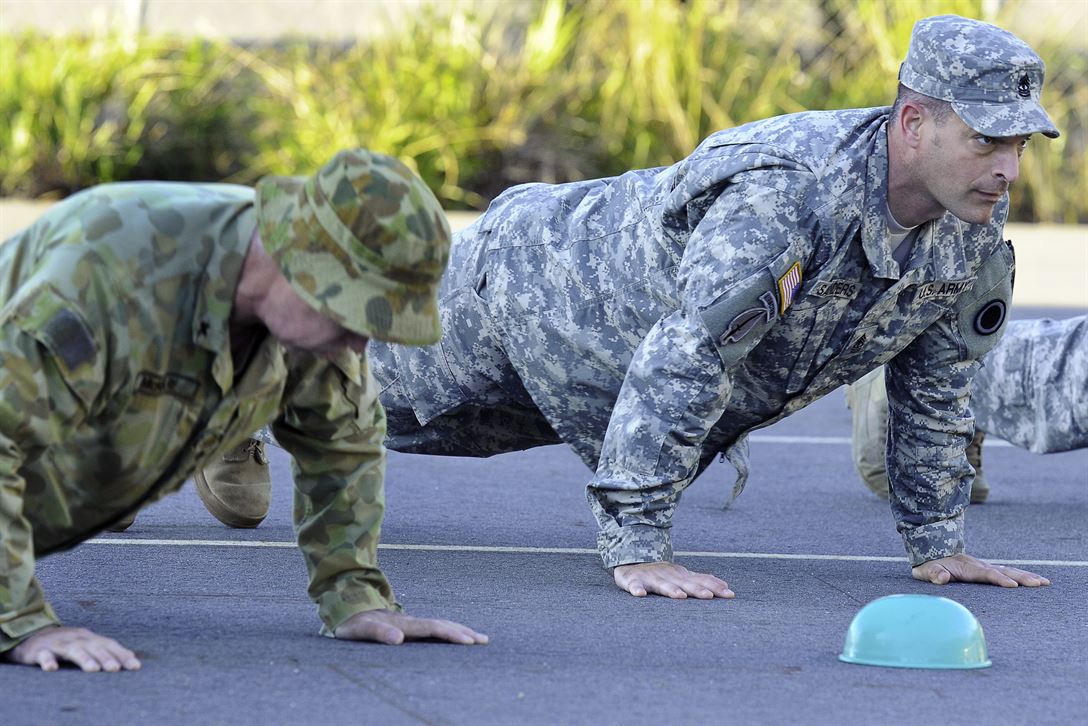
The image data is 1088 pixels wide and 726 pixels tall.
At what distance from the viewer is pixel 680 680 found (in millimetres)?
3488

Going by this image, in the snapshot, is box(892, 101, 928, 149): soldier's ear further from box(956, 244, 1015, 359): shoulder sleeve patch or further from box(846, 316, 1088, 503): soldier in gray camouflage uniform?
box(846, 316, 1088, 503): soldier in gray camouflage uniform

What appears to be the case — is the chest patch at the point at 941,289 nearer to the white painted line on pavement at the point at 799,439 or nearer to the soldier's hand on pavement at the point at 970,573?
the soldier's hand on pavement at the point at 970,573

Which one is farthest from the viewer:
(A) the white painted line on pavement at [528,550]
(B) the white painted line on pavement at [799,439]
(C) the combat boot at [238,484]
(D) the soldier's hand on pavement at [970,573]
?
(B) the white painted line on pavement at [799,439]

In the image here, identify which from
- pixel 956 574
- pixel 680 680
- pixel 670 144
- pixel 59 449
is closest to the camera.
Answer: pixel 59 449

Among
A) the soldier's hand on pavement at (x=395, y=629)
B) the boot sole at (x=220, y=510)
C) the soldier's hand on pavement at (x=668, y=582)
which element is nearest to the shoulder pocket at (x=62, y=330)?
the soldier's hand on pavement at (x=395, y=629)

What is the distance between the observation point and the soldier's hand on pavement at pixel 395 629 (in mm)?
3564

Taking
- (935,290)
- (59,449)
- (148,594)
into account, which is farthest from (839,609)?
(59,449)

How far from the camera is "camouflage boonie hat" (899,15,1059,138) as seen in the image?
4.07 meters

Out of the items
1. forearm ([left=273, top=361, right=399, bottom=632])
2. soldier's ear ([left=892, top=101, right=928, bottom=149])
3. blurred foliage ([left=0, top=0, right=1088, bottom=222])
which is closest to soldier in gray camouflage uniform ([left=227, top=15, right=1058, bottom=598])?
soldier's ear ([left=892, top=101, right=928, bottom=149])

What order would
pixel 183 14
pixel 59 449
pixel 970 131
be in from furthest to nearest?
pixel 183 14
pixel 970 131
pixel 59 449

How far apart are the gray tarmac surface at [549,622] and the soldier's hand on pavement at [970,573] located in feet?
0.15

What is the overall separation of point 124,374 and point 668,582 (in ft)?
5.71

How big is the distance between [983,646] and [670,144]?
10986mm

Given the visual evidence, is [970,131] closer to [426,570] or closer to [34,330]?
[426,570]
